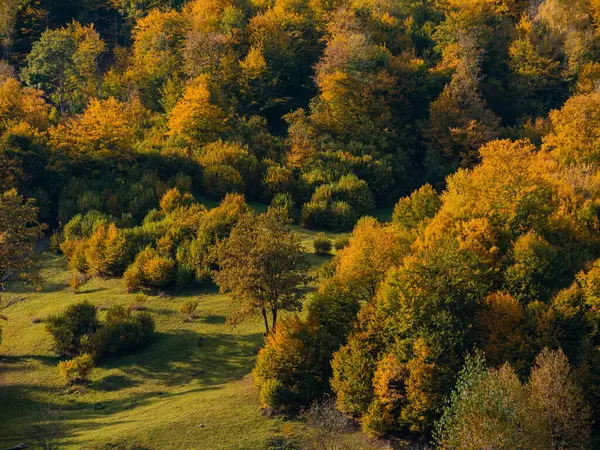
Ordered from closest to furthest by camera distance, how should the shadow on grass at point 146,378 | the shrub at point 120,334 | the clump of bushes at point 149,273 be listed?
the shadow on grass at point 146,378 → the shrub at point 120,334 → the clump of bushes at point 149,273

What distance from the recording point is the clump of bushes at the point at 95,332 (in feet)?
141

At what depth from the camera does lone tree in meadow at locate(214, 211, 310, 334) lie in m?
40.3

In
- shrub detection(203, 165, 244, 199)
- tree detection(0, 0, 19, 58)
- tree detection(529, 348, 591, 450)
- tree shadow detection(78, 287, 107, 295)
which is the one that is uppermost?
tree detection(0, 0, 19, 58)

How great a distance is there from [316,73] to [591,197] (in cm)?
4476

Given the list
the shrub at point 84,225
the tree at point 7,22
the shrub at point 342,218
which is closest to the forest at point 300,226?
the shrub at point 342,218

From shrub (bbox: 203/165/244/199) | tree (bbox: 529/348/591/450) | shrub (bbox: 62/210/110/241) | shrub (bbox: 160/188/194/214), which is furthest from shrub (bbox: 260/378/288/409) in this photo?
shrub (bbox: 203/165/244/199)

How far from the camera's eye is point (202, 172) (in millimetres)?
71125

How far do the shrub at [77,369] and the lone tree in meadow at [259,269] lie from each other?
30.7 feet

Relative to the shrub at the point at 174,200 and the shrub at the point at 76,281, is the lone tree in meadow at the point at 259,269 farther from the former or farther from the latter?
the shrub at the point at 174,200

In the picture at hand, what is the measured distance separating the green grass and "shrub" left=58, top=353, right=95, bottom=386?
75 centimetres

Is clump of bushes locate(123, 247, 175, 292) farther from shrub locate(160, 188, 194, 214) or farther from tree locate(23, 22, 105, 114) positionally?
tree locate(23, 22, 105, 114)

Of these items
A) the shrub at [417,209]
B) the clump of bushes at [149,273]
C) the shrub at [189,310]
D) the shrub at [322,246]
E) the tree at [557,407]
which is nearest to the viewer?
the tree at [557,407]

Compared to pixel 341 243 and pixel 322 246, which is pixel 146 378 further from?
pixel 341 243

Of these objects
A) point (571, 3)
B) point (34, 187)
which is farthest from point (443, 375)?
point (571, 3)
